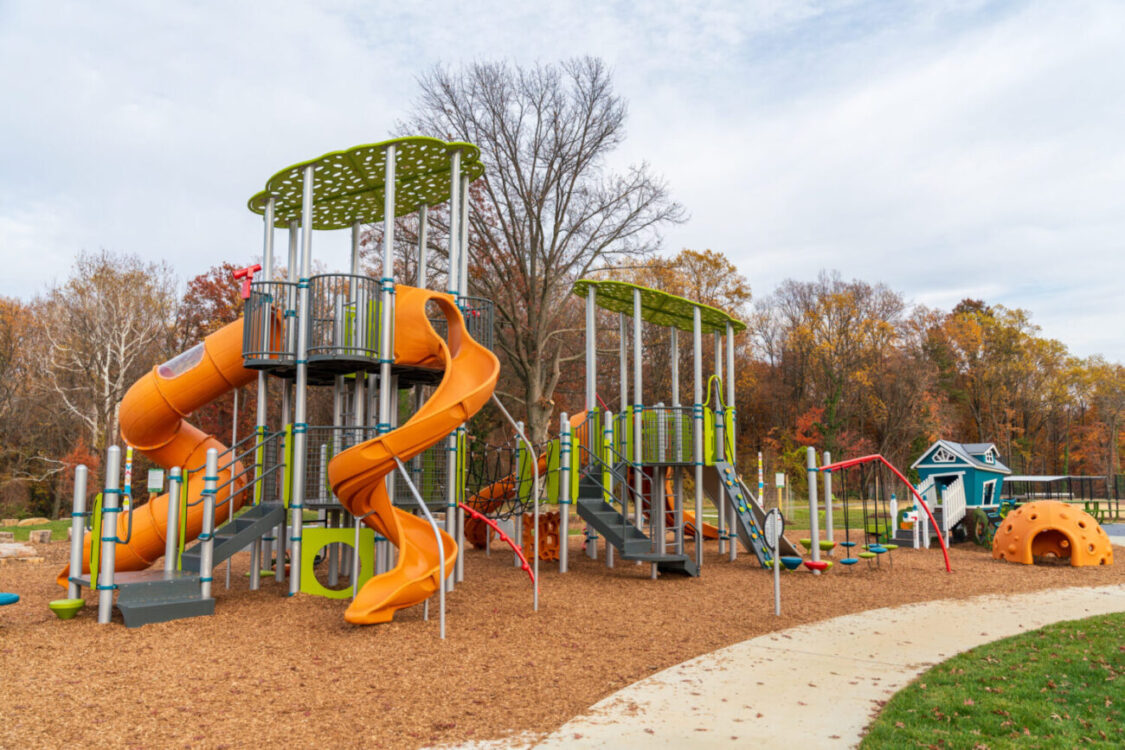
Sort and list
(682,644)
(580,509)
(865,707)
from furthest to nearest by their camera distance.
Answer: (580,509) < (682,644) < (865,707)

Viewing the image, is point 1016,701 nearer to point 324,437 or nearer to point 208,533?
point 208,533

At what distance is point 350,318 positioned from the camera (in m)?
10.8

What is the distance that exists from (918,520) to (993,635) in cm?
1011

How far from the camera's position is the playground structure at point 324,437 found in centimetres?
906

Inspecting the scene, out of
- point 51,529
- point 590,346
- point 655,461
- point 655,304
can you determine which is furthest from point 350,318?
point 51,529

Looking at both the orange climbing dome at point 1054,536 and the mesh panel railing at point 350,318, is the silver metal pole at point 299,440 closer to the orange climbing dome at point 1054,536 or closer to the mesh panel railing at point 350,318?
the mesh panel railing at point 350,318

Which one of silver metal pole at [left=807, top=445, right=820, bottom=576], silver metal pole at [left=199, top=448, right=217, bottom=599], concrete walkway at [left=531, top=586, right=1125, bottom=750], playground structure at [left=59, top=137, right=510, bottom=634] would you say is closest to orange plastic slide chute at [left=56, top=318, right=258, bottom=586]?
playground structure at [left=59, top=137, right=510, bottom=634]

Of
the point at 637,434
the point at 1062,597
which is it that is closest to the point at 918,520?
the point at 1062,597

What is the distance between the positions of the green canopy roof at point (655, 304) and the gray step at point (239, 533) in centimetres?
714

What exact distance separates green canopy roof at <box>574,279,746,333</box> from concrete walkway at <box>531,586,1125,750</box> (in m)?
6.80

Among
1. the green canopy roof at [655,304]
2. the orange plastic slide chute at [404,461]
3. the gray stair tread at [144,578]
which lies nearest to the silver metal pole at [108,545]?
the gray stair tread at [144,578]

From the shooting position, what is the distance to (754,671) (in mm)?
7152

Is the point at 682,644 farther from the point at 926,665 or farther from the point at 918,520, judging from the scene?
the point at 918,520

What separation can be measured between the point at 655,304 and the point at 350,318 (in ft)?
22.2
